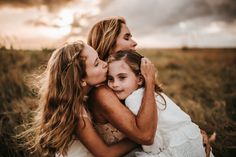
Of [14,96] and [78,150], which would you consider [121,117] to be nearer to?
[78,150]

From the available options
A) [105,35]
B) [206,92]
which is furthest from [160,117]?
[206,92]

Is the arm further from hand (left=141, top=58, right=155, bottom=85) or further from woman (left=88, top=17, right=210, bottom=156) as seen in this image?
hand (left=141, top=58, right=155, bottom=85)

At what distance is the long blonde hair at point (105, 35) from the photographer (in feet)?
11.3

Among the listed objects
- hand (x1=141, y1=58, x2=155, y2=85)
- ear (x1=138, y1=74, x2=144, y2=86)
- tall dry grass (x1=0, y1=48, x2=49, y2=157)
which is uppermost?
hand (x1=141, y1=58, x2=155, y2=85)

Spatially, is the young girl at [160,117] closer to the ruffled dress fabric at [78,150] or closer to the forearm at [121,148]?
the forearm at [121,148]

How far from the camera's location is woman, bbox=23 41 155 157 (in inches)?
106

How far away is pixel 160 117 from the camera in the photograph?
9.29ft

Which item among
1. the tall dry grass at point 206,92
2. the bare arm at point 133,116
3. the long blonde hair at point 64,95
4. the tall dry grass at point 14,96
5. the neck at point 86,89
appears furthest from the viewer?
the tall dry grass at point 206,92

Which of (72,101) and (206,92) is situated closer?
(72,101)

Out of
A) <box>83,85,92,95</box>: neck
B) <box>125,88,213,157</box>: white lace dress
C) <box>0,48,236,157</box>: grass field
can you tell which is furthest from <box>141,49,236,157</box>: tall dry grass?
<box>83,85,92,95</box>: neck

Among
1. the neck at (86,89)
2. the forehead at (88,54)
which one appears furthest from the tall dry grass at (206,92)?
the forehead at (88,54)

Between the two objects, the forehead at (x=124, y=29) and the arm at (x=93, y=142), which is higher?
the forehead at (x=124, y=29)

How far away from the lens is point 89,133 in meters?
2.67

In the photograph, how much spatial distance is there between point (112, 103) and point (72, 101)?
1.00 ft
